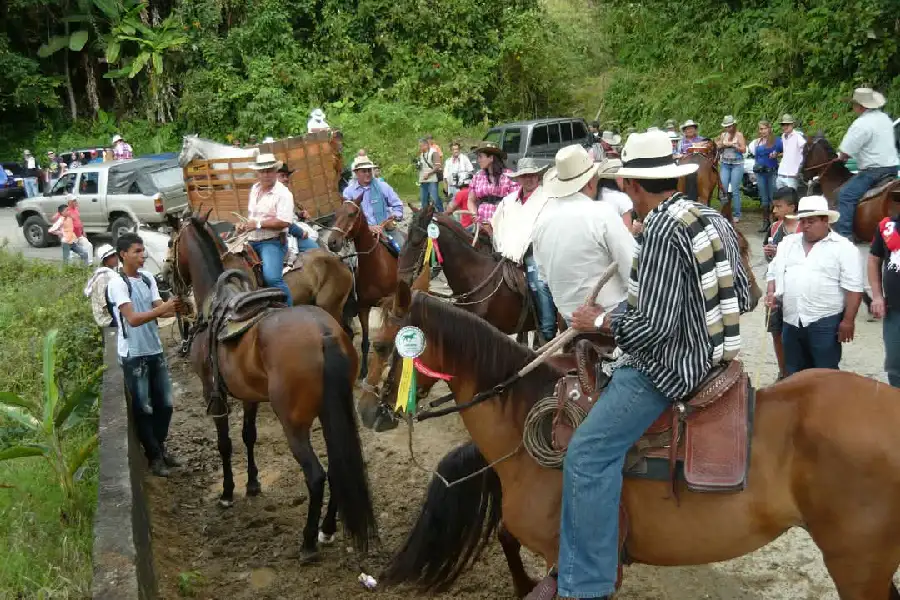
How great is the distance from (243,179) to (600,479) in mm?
12059

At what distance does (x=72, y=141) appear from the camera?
1195 inches

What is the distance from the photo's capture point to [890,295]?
5.99 m

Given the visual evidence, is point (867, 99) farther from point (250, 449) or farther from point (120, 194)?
point (120, 194)

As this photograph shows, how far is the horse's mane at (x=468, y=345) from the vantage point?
13.8ft

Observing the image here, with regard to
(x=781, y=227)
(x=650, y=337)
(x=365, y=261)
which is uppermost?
(x=650, y=337)

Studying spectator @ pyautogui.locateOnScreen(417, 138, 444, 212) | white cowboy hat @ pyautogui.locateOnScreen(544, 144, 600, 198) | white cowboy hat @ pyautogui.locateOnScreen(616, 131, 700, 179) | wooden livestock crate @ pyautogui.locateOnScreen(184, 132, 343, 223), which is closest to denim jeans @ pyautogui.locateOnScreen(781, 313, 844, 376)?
white cowboy hat @ pyautogui.locateOnScreen(544, 144, 600, 198)

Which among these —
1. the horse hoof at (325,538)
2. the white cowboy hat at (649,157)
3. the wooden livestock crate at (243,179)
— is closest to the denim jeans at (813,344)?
the white cowboy hat at (649,157)

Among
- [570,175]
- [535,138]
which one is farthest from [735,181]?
[570,175]

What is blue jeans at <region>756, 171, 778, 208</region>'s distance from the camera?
614 inches

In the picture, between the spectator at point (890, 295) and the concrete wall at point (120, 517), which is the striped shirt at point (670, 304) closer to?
the concrete wall at point (120, 517)

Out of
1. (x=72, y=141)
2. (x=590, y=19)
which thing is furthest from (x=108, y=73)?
(x=590, y=19)

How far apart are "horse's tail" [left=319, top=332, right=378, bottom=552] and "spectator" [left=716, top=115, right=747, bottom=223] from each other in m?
12.1

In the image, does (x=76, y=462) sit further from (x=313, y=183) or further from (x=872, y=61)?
(x=872, y=61)

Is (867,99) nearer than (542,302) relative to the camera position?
No
